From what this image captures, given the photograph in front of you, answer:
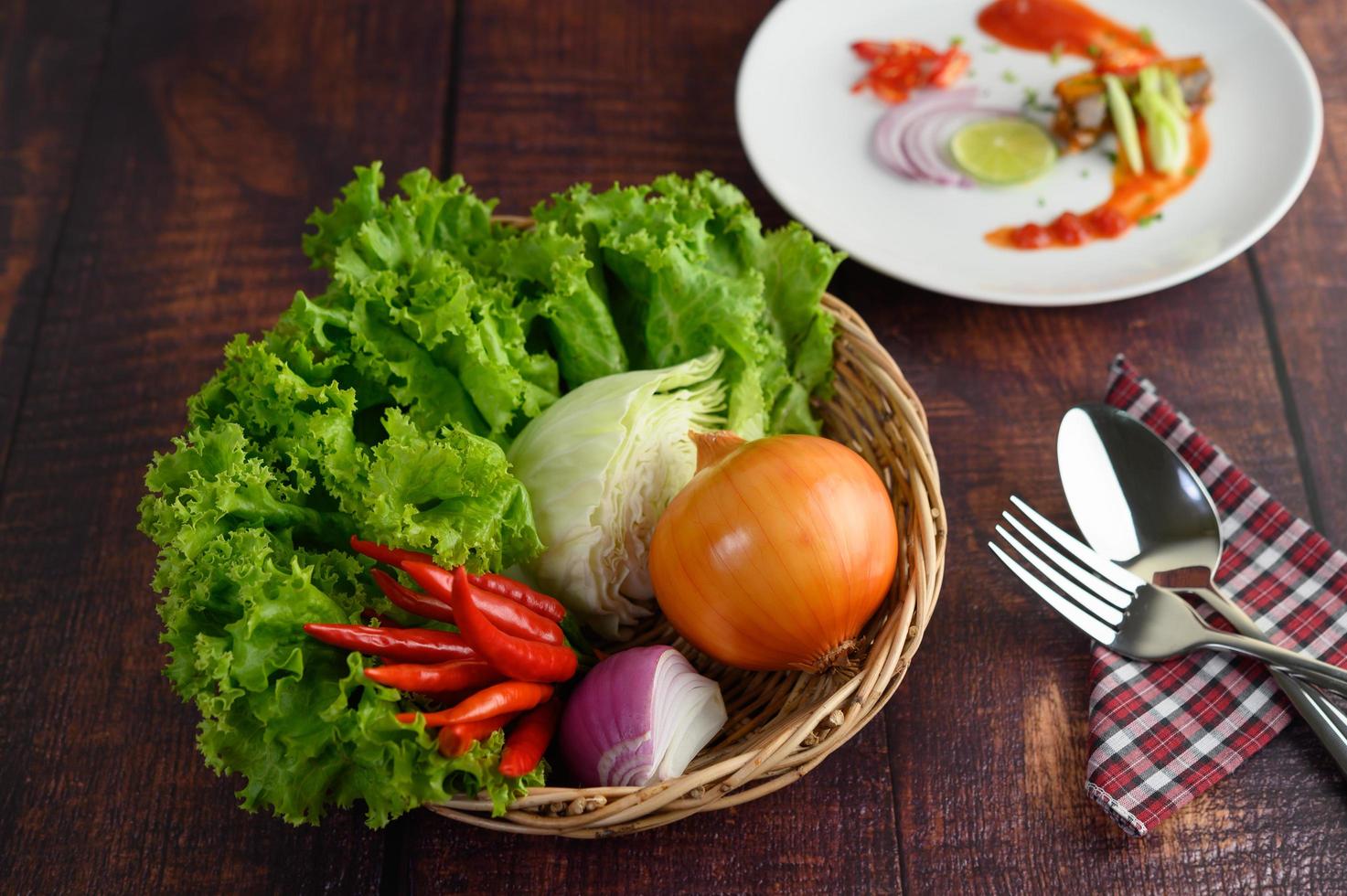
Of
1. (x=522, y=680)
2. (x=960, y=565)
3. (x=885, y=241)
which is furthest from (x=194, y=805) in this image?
(x=885, y=241)

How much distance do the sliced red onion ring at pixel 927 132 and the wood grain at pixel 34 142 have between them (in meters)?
1.67

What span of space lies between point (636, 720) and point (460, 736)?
0.74 ft

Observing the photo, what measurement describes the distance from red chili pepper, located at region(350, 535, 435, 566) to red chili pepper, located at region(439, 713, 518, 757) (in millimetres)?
209

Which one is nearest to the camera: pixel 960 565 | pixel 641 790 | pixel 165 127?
pixel 641 790

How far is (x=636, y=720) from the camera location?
4.80ft

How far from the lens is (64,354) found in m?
2.17

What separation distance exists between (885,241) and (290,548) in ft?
4.00

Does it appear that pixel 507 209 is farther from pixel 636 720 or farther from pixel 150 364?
pixel 636 720

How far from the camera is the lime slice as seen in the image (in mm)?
2312

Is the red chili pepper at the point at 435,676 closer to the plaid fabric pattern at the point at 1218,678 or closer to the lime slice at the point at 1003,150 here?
the plaid fabric pattern at the point at 1218,678

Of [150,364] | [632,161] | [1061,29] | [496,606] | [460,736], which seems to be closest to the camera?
[460,736]

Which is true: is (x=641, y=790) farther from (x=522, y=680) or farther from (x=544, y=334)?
(x=544, y=334)

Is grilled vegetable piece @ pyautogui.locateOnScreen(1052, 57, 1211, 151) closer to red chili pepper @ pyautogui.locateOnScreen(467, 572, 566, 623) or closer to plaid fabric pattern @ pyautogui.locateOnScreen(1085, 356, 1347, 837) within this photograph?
plaid fabric pattern @ pyautogui.locateOnScreen(1085, 356, 1347, 837)

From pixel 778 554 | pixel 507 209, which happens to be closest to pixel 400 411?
pixel 778 554
